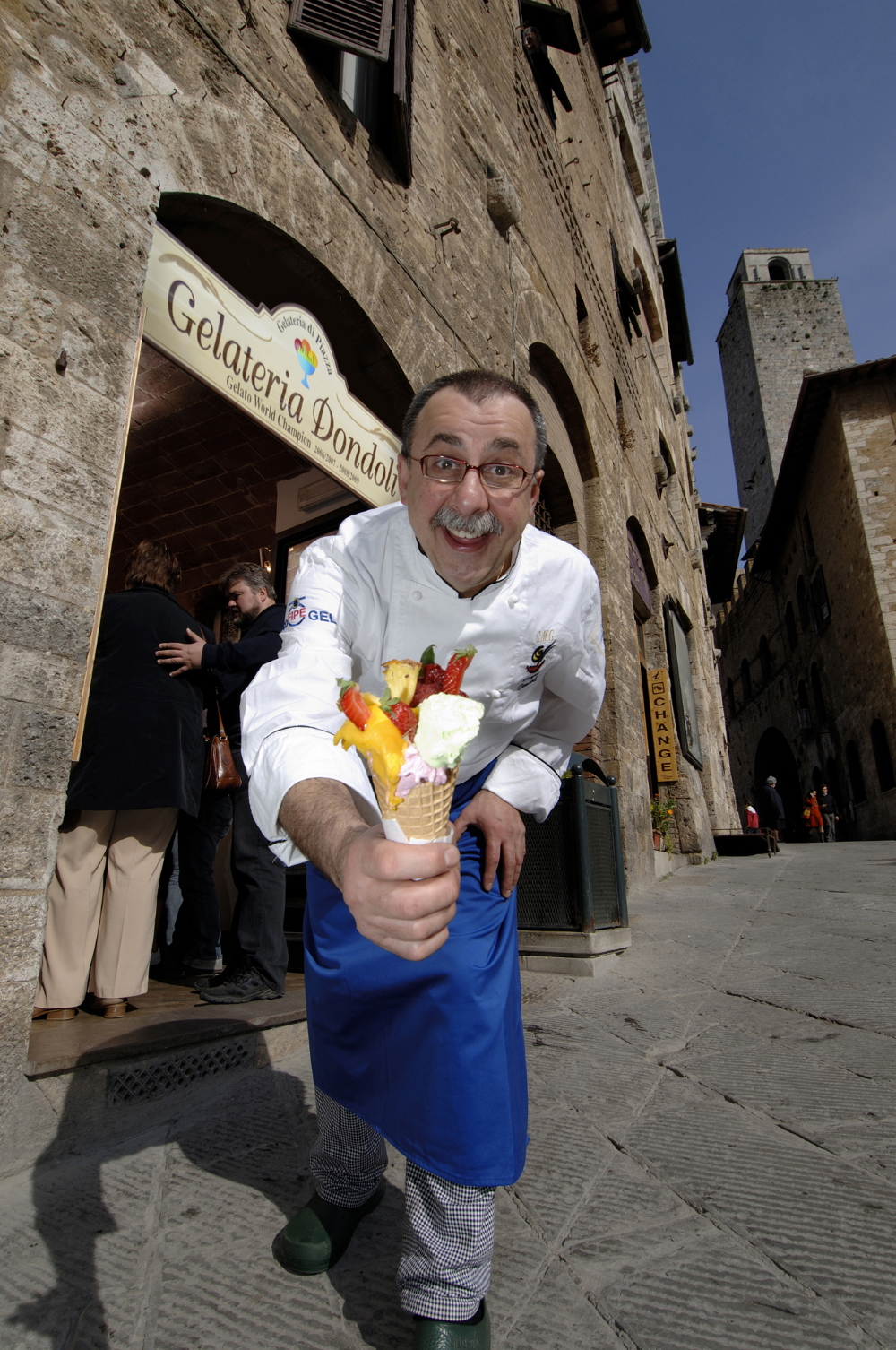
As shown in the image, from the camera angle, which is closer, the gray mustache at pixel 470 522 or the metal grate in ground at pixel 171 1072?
the gray mustache at pixel 470 522

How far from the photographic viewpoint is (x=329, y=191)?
3754 millimetres

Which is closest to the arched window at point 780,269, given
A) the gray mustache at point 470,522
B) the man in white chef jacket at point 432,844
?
the man in white chef jacket at point 432,844

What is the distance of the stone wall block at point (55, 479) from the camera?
1981 mm

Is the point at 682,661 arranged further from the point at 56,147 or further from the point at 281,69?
the point at 56,147

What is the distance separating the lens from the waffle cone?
2.73 ft

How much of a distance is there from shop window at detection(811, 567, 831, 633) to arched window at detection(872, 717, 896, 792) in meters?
4.54

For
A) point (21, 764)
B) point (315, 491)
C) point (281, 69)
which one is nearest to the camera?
point (21, 764)

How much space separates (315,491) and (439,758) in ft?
16.4

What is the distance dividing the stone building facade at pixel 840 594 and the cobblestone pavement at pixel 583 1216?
20.2 m

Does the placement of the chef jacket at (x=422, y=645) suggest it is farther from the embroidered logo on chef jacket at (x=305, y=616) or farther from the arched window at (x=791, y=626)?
the arched window at (x=791, y=626)

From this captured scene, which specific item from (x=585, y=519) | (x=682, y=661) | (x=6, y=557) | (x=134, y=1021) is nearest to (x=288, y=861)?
(x=6, y=557)

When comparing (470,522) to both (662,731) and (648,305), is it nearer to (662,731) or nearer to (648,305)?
(662,731)

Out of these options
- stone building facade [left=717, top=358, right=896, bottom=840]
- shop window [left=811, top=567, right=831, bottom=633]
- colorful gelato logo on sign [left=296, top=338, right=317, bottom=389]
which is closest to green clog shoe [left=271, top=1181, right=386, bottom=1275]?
colorful gelato logo on sign [left=296, top=338, right=317, bottom=389]

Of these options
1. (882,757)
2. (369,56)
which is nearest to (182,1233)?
(369,56)
